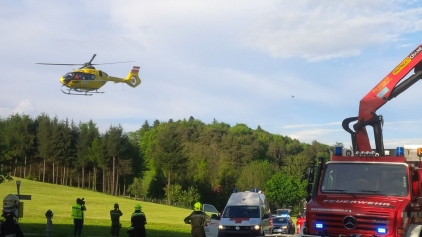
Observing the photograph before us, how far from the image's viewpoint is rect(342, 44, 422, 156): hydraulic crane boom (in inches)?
559

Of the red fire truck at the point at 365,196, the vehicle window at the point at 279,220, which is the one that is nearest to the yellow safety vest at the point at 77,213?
the red fire truck at the point at 365,196

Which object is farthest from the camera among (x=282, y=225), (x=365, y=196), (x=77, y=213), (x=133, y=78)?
(x=133, y=78)

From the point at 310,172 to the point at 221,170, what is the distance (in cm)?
9462

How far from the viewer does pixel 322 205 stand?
464 inches

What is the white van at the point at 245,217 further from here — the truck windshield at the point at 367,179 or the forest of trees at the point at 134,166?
the forest of trees at the point at 134,166

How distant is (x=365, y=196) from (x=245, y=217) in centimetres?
1294

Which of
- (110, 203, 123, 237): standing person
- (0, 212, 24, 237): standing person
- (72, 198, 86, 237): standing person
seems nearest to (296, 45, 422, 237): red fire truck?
(0, 212, 24, 237): standing person

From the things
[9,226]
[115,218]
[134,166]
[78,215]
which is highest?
[134,166]

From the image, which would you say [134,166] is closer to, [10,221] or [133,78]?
[133,78]

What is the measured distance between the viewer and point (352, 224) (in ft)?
36.9

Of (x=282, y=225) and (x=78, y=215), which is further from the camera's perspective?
(x=282, y=225)

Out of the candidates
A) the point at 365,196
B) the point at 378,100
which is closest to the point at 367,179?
the point at 365,196

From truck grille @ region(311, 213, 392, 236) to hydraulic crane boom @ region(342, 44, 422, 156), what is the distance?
325 centimetres

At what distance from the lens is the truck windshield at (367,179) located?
11859 millimetres
